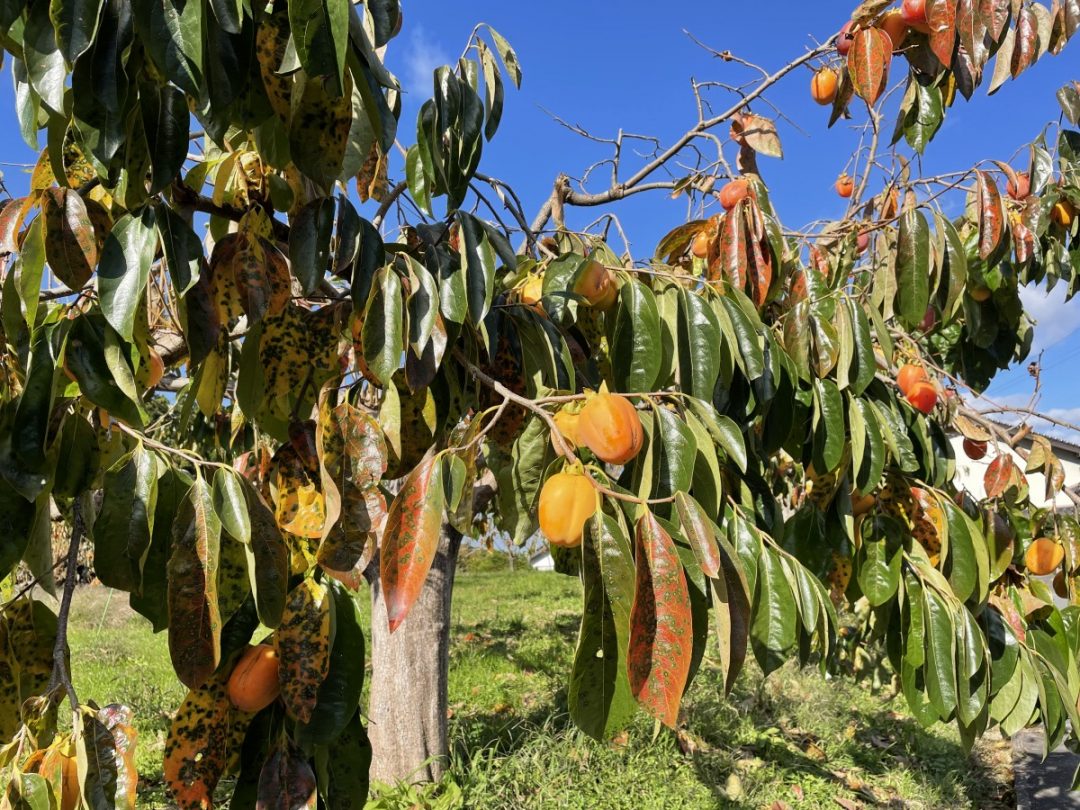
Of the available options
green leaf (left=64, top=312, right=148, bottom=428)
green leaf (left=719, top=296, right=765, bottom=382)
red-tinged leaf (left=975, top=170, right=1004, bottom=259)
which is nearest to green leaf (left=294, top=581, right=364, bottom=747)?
green leaf (left=64, top=312, right=148, bottom=428)

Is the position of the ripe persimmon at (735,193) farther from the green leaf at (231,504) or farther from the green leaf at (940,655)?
the green leaf at (231,504)

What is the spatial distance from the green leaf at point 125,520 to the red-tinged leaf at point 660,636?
0.54 meters

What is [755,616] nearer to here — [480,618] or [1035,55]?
[1035,55]

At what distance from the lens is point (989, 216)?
1.97m

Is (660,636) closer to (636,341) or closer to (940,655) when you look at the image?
(636,341)

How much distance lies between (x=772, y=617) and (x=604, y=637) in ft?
1.37

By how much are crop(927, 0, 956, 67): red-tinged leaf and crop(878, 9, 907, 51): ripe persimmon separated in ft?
0.34

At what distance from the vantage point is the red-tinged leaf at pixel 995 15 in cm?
169

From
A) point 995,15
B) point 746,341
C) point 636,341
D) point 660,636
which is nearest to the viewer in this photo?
point 660,636

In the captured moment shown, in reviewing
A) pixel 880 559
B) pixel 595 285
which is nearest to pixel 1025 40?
pixel 880 559

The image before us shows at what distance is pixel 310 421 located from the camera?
107 centimetres

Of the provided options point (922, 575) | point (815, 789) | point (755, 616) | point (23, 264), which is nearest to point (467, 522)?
point (755, 616)

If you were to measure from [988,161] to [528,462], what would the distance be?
198 centimetres

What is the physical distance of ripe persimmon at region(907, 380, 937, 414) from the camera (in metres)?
1.86
